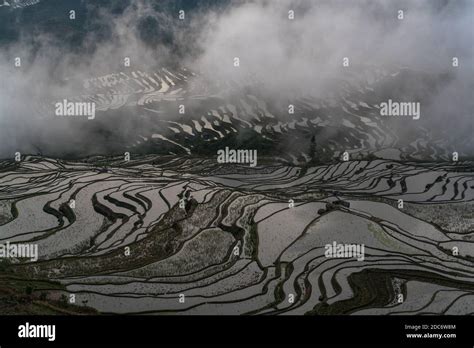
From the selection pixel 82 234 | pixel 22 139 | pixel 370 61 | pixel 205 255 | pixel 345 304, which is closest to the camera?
pixel 345 304

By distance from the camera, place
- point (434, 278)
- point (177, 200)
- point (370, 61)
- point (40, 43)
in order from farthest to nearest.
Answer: point (370, 61) → point (40, 43) → point (177, 200) → point (434, 278)

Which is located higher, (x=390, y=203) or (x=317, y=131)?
(x=317, y=131)

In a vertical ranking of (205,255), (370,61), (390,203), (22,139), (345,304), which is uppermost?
(370,61)

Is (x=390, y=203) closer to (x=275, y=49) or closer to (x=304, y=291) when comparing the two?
(x=304, y=291)

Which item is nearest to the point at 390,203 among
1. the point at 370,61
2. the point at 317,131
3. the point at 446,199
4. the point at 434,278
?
the point at 446,199

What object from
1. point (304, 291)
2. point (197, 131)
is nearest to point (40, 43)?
point (197, 131)

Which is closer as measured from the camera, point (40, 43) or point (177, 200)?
point (177, 200)

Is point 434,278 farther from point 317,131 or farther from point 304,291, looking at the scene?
point 317,131
